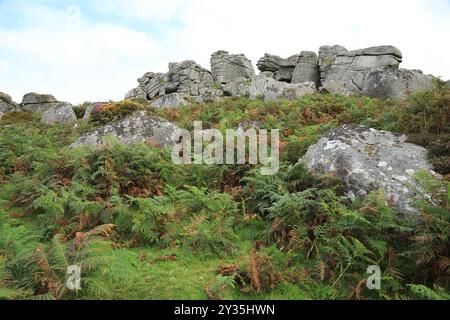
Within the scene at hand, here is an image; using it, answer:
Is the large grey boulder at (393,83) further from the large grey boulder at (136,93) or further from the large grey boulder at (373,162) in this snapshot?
the large grey boulder at (136,93)

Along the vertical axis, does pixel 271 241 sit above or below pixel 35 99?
below

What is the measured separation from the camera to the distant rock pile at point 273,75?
26.5 metres

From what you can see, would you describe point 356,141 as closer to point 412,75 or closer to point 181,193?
point 181,193

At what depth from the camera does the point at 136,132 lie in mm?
13211

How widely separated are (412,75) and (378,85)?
7.00 ft

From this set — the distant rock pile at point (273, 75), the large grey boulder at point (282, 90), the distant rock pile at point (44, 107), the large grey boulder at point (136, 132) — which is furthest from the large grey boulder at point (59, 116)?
the large grey boulder at point (136, 132)

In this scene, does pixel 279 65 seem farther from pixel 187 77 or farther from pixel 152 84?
pixel 152 84

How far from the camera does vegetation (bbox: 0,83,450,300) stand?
5363 millimetres

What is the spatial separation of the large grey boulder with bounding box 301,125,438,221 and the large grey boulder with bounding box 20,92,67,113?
30686mm

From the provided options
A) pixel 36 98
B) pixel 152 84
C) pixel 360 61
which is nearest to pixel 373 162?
pixel 360 61

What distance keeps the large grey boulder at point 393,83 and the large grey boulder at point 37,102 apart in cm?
2619

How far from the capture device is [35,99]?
3428cm

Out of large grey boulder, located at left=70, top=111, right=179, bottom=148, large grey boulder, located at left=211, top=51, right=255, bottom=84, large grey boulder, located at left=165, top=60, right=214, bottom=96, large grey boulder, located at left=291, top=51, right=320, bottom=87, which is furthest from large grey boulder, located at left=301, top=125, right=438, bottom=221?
large grey boulder, located at left=211, top=51, right=255, bottom=84
